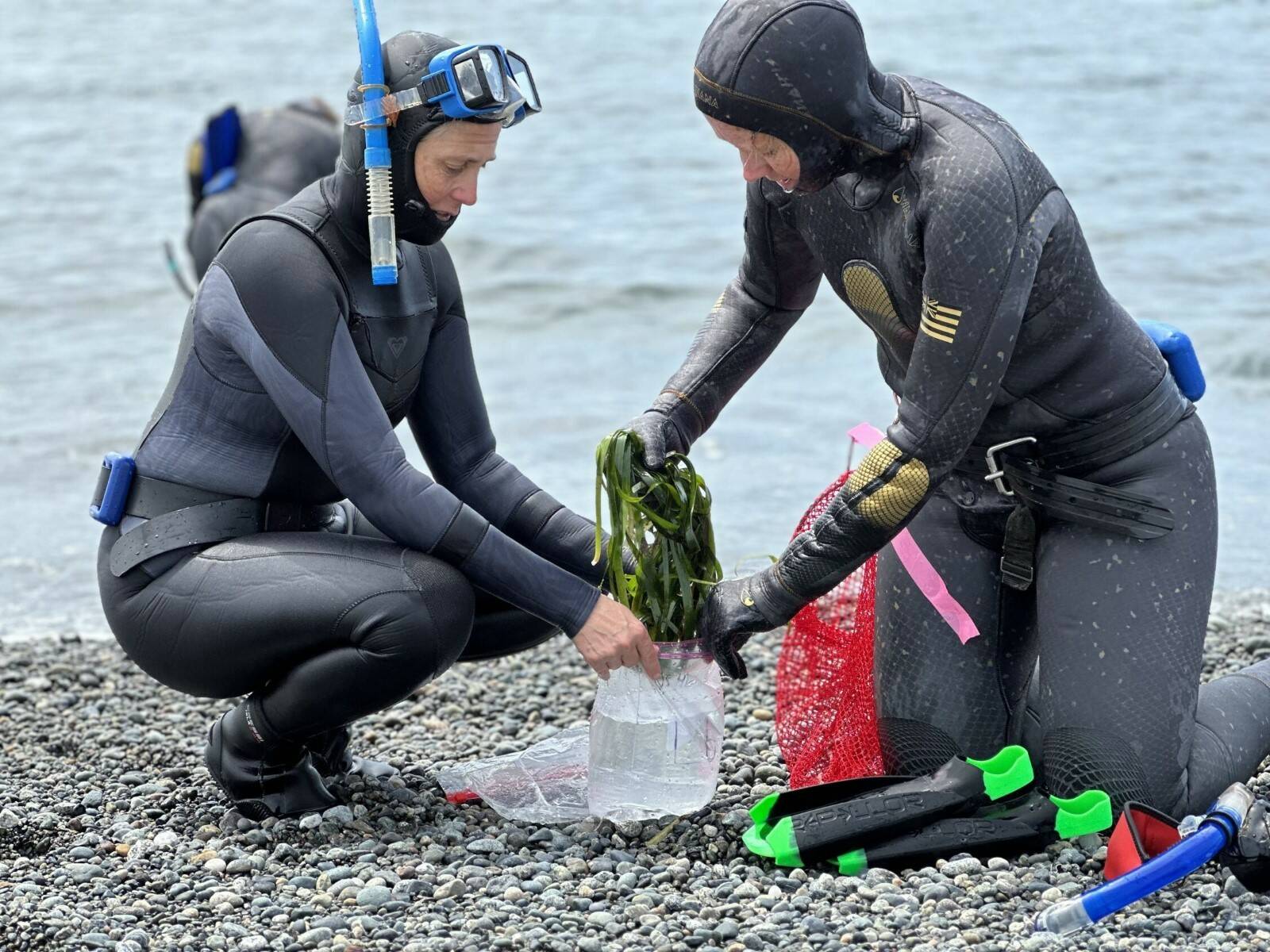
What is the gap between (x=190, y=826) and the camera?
386 cm

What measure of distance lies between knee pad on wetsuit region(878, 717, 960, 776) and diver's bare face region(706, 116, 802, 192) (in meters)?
1.39

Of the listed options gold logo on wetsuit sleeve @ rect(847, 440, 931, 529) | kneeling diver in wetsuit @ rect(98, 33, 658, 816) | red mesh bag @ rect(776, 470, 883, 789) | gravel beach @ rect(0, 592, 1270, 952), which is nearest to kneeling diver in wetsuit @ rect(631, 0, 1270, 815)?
gold logo on wetsuit sleeve @ rect(847, 440, 931, 529)

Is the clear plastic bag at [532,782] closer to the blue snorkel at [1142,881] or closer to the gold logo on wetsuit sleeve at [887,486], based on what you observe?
the gold logo on wetsuit sleeve at [887,486]

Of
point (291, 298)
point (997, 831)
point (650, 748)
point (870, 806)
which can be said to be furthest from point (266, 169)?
point (997, 831)

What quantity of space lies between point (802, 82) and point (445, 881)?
179 centimetres

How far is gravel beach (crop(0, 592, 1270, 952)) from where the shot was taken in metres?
3.12

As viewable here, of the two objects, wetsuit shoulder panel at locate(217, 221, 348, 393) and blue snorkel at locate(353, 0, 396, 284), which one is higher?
blue snorkel at locate(353, 0, 396, 284)

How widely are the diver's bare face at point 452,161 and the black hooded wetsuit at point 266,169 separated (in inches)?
167

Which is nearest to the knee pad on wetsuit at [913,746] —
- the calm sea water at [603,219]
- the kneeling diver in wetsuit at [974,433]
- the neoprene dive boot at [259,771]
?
the kneeling diver in wetsuit at [974,433]

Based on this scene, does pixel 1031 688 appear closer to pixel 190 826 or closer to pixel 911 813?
pixel 911 813

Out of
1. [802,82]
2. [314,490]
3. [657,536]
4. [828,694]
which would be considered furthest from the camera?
[828,694]

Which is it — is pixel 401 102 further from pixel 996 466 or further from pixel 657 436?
pixel 996 466

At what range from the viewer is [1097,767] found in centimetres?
367

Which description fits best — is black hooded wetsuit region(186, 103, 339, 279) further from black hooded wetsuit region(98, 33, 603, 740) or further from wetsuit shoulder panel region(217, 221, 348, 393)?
wetsuit shoulder panel region(217, 221, 348, 393)
